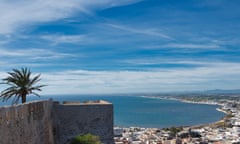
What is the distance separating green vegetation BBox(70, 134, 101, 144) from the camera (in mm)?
13565

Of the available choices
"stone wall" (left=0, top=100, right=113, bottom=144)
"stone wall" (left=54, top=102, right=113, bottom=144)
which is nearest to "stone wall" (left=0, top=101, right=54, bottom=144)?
"stone wall" (left=0, top=100, right=113, bottom=144)

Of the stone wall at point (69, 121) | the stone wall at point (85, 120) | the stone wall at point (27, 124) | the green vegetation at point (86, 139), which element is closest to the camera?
the stone wall at point (27, 124)

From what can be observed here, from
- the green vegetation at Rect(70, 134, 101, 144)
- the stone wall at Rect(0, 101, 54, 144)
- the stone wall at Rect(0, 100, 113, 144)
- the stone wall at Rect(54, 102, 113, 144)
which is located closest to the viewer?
the stone wall at Rect(0, 101, 54, 144)

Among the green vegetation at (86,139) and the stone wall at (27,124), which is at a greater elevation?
the stone wall at (27,124)

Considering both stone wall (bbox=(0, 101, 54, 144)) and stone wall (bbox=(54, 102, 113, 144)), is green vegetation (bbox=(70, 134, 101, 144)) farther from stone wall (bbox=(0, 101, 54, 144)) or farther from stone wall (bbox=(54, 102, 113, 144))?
stone wall (bbox=(0, 101, 54, 144))

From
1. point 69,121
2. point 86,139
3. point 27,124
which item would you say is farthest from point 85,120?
point 27,124

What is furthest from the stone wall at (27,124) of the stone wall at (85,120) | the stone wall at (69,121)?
the stone wall at (85,120)

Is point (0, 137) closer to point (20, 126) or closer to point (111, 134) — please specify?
point (20, 126)

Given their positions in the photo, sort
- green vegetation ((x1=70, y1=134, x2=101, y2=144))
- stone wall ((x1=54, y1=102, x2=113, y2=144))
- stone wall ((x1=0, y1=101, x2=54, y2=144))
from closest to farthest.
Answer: stone wall ((x1=0, y1=101, x2=54, y2=144)) → green vegetation ((x1=70, y1=134, x2=101, y2=144)) → stone wall ((x1=54, y1=102, x2=113, y2=144))

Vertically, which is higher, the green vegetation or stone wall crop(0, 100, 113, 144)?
stone wall crop(0, 100, 113, 144)

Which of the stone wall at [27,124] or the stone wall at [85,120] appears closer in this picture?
the stone wall at [27,124]

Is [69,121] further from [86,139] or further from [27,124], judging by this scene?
[27,124]

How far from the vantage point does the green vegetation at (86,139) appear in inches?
534

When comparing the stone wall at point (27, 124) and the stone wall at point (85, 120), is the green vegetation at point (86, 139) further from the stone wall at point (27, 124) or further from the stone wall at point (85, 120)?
the stone wall at point (27, 124)
